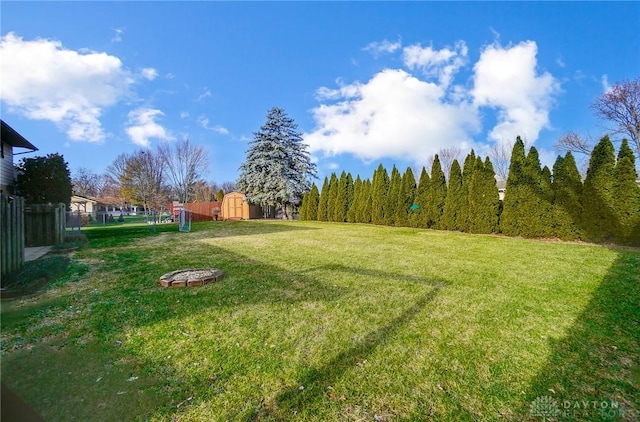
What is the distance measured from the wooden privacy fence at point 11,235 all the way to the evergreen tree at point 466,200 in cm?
1436

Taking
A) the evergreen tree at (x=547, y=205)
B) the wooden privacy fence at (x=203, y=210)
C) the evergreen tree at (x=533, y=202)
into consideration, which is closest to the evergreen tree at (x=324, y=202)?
the wooden privacy fence at (x=203, y=210)

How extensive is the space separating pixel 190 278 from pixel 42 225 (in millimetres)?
7434

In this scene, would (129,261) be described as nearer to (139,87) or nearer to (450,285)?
(450,285)

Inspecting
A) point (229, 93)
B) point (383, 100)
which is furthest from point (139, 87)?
point (383, 100)

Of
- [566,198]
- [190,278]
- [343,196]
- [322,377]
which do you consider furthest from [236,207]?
[322,377]

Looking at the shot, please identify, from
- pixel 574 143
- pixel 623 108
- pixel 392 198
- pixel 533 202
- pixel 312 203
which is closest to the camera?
pixel 533 202

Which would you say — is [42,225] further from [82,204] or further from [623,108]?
[82,204]

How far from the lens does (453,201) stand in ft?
44.4

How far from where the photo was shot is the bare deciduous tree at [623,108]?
16.9 metres

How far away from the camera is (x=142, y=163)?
3259 centimetres

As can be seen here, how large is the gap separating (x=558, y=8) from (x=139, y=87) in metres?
13.4

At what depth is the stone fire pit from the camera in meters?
4.37

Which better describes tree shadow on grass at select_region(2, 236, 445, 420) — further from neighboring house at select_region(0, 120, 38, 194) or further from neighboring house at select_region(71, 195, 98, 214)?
neighboring house at select_region(71, 195, 98, 214)

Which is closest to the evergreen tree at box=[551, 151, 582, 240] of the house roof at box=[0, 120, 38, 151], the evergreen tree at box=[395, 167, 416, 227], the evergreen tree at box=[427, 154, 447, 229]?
the evergreen tree at box=[427, 154, 447, 229]
